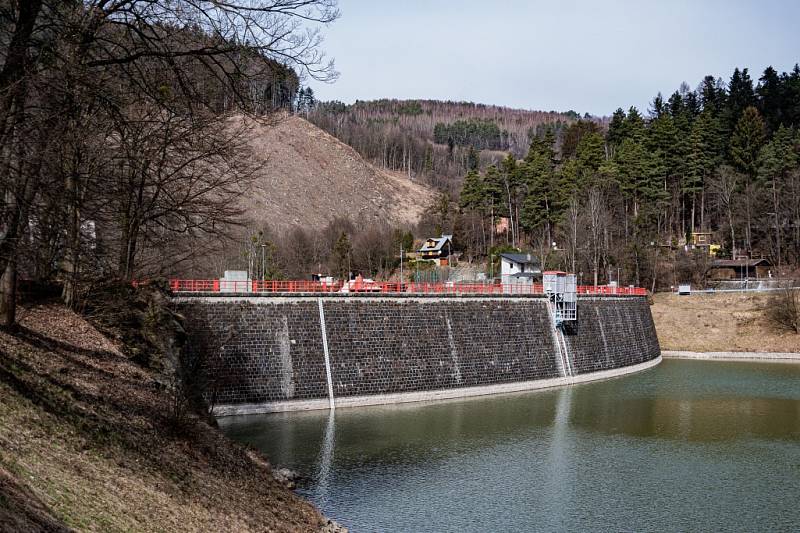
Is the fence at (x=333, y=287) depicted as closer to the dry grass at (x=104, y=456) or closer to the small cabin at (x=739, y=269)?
the dry grass at (x=104, y=456)

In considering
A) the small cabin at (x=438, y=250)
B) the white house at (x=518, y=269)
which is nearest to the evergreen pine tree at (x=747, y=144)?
the small cabin at (x=438, y=250)

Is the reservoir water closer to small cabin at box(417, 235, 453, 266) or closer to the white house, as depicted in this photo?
the white house

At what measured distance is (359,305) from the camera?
38.1 m

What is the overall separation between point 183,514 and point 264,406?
20055mm

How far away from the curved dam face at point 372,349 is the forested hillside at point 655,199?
28782 mm

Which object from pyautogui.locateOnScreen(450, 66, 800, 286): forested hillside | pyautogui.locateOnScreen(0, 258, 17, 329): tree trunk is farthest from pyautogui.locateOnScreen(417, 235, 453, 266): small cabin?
pyautogui.locateOnScreen(0, 258, 17, 329): tree trunk

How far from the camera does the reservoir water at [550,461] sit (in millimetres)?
20944

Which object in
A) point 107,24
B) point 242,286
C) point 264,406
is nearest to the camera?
point 107,24

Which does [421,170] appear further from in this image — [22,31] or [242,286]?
[22,31]

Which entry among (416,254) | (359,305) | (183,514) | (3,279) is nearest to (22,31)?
(3,279)

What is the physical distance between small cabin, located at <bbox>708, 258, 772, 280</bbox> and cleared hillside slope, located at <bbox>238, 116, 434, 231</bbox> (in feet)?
185

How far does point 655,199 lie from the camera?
87.6 m

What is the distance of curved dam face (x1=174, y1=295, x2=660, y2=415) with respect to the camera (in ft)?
110

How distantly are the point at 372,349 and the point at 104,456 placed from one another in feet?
79.3
